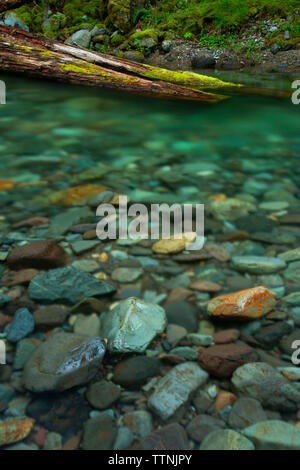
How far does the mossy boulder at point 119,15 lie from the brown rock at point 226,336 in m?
15.6

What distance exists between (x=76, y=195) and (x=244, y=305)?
178 centimetres

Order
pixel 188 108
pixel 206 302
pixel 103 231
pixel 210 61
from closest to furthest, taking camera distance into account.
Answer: pixel 206 302, pixel 103 231, pixel 188 108, pixel 210 61

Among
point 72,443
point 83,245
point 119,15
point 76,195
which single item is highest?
point 119,15

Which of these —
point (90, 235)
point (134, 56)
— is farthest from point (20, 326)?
point (134, 56)

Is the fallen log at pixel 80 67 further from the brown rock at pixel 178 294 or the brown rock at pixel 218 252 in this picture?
the brown rock at pixel 178 294

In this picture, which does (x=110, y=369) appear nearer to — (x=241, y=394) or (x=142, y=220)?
(x=241, y=394)

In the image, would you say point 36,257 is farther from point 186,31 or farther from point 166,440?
point 186,31

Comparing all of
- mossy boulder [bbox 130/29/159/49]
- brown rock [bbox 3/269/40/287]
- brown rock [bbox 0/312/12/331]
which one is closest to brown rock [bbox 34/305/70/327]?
brown rock [bbox 0/312/12/331]

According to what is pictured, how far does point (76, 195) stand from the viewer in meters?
3.00

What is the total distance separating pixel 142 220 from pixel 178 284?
2.48 ft

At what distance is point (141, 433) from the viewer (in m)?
1.29

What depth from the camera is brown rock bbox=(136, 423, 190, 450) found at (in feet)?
4.10
